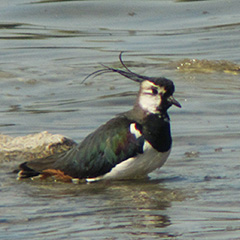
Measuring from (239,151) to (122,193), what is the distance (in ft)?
4.53

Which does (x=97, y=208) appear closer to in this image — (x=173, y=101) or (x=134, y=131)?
(x=134, y=131)

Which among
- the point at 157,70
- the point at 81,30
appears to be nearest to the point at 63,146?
the point at 157,70

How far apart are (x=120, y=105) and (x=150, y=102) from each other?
8.29 ft

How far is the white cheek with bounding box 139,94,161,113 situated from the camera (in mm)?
6129

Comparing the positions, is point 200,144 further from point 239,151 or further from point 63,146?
point 63,146

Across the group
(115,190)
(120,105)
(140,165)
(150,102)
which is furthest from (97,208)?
(120,105)

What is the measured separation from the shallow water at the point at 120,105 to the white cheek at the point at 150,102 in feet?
1.87

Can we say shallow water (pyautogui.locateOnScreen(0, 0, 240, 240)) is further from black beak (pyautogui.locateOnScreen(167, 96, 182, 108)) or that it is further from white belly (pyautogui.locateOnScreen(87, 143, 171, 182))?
black beak (pyautogui.locateOnScreen(167, 96, 182, 108))

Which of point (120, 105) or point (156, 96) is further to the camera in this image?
point (120, 105)

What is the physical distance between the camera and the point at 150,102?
613 centimetres

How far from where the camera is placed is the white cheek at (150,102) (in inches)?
241

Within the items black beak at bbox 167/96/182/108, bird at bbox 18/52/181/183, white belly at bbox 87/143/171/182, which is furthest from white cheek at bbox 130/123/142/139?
black beak at bbox 167/96/182/108

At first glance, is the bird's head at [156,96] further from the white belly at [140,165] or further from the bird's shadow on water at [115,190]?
the bird's shadow on water at [115,190]

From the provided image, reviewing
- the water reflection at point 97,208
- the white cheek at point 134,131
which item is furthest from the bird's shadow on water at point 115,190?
the white cheek at point 134,131
